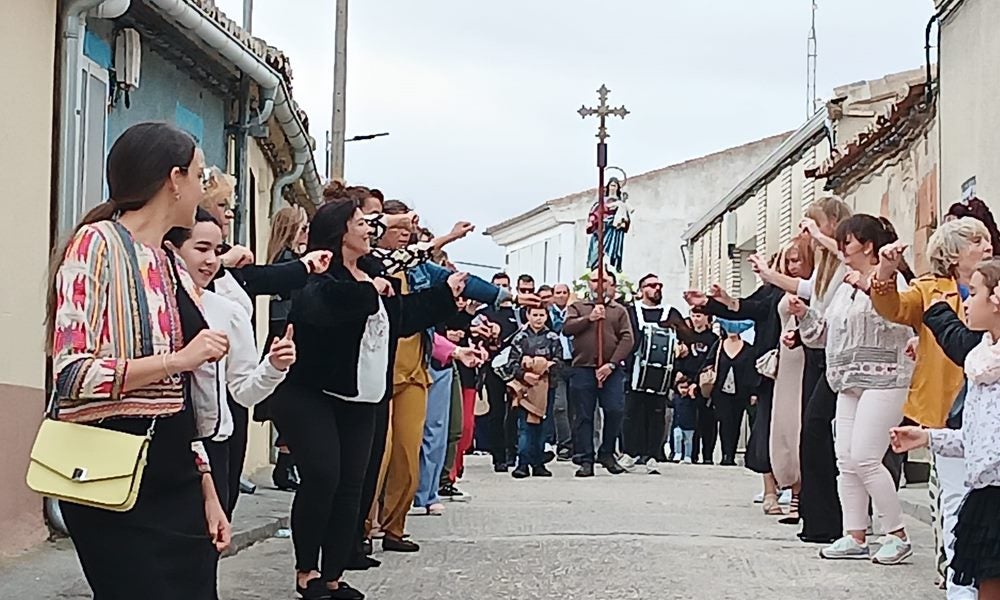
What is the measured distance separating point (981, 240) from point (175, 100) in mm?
6268

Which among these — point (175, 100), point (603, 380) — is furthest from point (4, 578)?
point (603, 380)

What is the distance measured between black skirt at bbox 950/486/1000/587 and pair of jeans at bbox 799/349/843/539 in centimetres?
355

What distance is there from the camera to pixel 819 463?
380 inches

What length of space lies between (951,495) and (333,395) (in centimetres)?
265

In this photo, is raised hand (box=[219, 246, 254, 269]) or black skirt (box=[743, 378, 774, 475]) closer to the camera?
raised hand (box=[219, 246, 254, 269])

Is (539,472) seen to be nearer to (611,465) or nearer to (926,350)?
(611,465)

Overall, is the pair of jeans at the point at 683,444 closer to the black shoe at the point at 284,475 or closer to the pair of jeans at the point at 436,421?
the black shoe at the point at 284,475

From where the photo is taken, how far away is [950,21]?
15.3 m

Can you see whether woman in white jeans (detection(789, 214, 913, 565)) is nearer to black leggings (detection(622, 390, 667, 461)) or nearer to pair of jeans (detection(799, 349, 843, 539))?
pair of jeans (detection(799, 349, 843, 539))

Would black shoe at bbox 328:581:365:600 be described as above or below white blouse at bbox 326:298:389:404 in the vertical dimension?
below

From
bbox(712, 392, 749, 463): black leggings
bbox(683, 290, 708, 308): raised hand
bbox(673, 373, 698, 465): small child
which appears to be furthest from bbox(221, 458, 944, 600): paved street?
bbox(673, 373, 698, 465): small child

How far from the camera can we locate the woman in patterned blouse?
3895 mm

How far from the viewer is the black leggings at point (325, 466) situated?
7.11 meters

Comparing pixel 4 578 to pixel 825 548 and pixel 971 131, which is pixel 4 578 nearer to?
pixel 825 548
